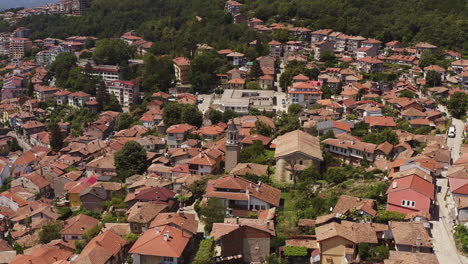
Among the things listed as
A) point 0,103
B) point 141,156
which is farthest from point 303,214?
point 0,103

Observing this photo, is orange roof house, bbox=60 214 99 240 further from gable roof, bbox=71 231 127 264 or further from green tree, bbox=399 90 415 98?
green tree, bbox=399 90 415 98

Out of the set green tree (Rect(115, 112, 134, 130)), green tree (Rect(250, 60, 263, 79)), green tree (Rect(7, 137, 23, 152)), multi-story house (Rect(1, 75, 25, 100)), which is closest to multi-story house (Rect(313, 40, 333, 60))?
green tree (Rect(250, 60, 263, 79))

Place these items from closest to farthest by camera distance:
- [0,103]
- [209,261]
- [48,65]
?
[209,261], [0,103], [48,65]

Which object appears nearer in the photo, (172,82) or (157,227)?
(157,227)

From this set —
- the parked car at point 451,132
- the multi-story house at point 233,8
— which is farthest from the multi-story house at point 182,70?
the parked car at point 451,132

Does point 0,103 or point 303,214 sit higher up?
point 303,214

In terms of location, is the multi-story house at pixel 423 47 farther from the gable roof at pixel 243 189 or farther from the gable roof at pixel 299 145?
the gable roof at pixel 243 189

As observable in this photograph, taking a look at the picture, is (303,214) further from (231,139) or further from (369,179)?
(231,139)
